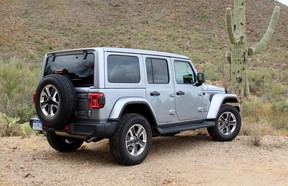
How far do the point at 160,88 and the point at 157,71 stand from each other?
34cm

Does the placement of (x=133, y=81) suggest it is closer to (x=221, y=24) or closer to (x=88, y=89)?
(x=88, y=89)

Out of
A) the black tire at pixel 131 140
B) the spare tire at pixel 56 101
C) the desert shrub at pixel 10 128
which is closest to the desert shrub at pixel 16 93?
the desert shrub at pixel 10 128

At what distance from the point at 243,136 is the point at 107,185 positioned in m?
4.98

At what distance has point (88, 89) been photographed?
6359 millimetres

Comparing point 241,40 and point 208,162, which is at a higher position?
point 241,40

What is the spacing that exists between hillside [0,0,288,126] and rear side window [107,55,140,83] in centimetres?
2028

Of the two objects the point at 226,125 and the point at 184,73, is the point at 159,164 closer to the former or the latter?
the point at 184,73

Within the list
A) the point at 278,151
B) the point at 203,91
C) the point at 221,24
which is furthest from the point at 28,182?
the point at 221,24

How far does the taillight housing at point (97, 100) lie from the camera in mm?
6172

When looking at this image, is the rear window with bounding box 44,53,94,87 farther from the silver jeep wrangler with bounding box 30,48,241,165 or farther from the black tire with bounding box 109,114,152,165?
the black tire with bounding box 109,114,152,165

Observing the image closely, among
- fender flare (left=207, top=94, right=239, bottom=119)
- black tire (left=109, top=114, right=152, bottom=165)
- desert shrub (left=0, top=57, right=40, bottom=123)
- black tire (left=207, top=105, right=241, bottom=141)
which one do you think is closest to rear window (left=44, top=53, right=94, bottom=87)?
black tire (left=109, top=114, right=152, bottom=165)

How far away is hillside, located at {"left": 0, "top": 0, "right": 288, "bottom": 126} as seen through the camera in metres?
34.2

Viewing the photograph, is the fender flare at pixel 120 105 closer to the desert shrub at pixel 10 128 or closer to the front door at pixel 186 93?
the front door at pixel 186 93

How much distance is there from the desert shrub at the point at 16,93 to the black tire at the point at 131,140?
17.9 feet
